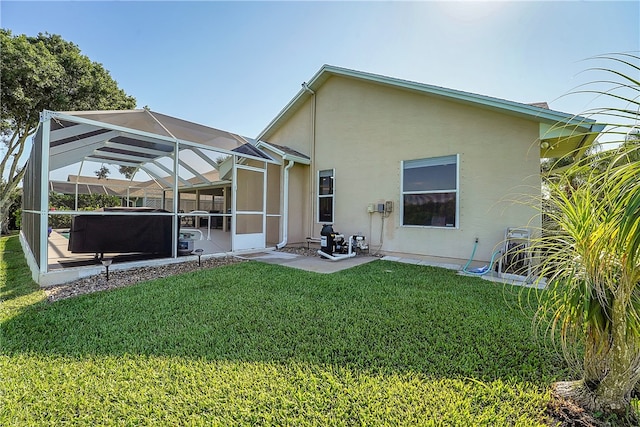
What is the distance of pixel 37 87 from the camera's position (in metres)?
10.9

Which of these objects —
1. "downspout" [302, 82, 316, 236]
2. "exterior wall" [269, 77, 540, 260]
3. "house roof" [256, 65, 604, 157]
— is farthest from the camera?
"downspout" [302, 82, 316, 236]

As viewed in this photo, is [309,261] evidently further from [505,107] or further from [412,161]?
[505,107]

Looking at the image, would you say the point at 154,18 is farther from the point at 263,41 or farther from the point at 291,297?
the point at 291,297

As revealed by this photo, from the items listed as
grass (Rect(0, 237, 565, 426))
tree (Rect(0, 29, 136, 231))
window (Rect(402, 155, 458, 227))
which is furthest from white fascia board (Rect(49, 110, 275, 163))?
tree (Rect(0, 29, 136, 231))

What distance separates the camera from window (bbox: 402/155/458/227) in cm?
716

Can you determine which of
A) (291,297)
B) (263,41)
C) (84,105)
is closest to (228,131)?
(263,41)

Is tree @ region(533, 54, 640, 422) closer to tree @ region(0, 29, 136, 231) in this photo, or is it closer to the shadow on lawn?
the shadow on lawn

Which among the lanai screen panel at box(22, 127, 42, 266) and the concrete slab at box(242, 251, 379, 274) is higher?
the lanai screen panel at box(22, 127, 42, 266)

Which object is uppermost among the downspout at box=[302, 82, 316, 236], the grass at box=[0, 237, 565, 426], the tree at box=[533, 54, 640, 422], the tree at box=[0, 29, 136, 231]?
the tree at box=[0, 29, 136, 231]

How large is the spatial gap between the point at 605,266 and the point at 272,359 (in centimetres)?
269

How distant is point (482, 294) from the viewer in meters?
4.59

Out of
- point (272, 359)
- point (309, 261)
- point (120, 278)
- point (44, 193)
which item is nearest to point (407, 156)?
point (309, 261)

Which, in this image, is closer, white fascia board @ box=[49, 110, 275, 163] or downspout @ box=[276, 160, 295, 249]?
white fascia board @ box=[49, 110, 275, 163]

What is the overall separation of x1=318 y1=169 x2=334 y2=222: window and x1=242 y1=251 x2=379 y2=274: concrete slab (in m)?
1.95
